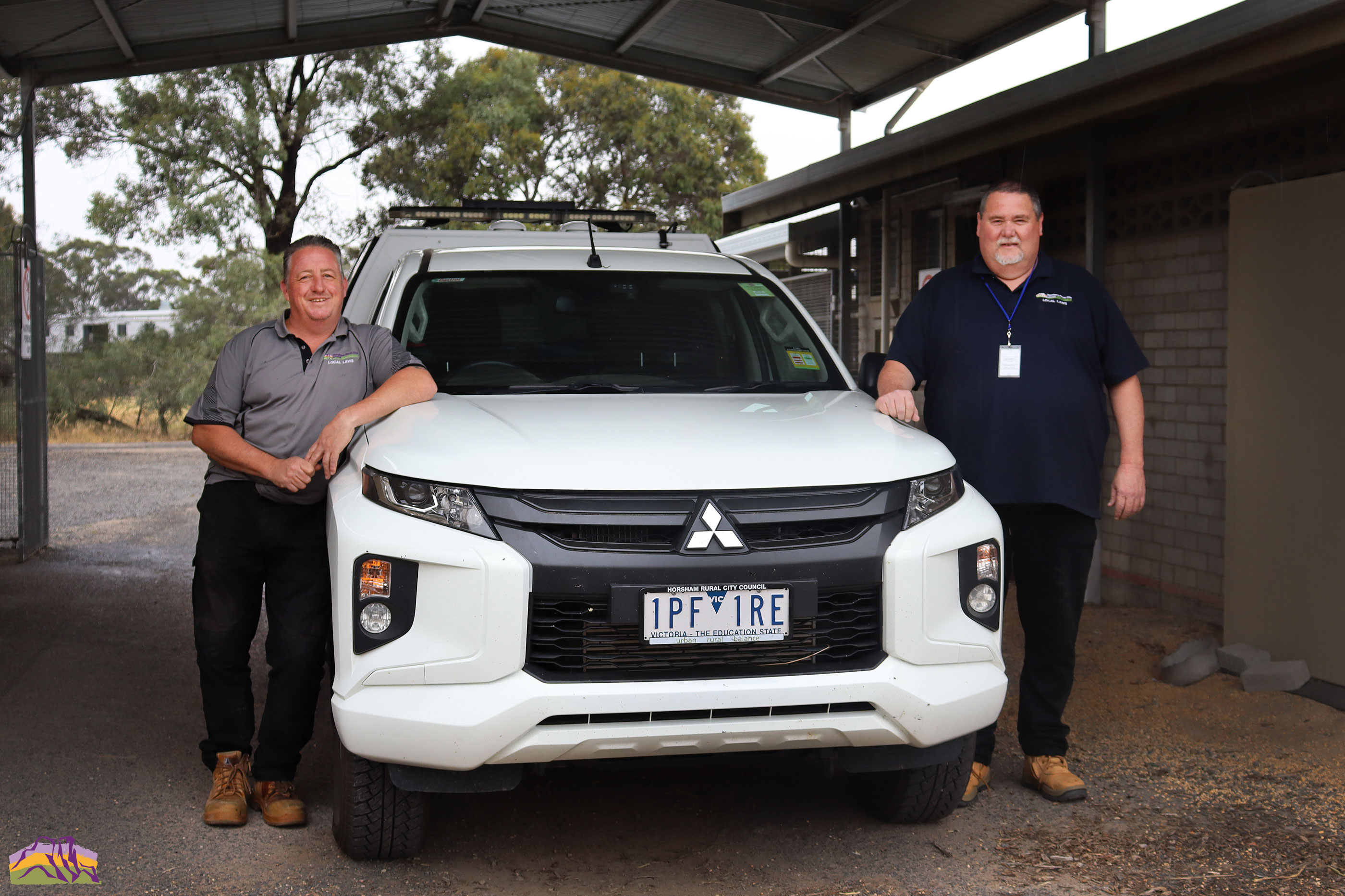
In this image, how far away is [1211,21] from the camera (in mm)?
5414

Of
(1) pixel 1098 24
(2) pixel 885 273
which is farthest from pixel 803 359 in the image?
(2) pixel 885 273

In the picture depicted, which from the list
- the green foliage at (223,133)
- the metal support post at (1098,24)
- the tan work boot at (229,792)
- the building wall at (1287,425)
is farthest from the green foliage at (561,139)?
the tan work boot at (229,792)

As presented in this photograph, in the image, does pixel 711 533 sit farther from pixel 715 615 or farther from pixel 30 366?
pixel 30 366

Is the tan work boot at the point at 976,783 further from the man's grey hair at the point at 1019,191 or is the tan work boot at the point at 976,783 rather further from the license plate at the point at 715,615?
the man's grey hair at the point at 1019,191

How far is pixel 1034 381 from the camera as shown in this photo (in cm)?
427

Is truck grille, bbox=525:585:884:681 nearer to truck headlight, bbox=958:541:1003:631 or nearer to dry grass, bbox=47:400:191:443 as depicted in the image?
truck headlight, bbox=958:541:1003:631

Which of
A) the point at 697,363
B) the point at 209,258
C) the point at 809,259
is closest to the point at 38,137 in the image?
the point at 209,258

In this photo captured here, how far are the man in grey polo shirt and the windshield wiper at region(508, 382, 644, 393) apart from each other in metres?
0.35

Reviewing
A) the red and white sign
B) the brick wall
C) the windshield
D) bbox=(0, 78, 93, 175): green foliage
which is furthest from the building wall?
bbox=(0, 78, 93, 175): green foliage

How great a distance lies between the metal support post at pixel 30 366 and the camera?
373 inches

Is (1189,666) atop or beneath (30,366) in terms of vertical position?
beneath

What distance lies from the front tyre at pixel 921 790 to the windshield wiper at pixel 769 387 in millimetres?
1345

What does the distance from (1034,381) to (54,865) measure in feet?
11.1

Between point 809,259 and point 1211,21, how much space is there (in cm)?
774
